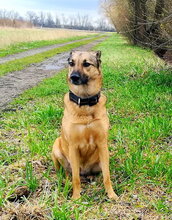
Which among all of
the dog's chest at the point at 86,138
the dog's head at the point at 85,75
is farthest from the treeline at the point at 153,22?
the dog's chest at the point at 86,138

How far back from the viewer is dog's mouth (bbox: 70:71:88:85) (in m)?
3.19

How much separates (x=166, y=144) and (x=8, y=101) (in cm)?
435

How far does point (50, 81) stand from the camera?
977 centimetres

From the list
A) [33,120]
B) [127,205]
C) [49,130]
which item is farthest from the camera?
[33,120]

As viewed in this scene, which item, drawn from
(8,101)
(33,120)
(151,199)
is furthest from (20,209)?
(8,101)

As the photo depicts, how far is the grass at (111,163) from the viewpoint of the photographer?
2854 mm

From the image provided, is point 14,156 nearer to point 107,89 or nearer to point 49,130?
point 49,130

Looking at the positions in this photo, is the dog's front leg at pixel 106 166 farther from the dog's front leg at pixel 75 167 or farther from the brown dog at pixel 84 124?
the dog's front leg at pixel 75 167

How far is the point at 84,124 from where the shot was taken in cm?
303

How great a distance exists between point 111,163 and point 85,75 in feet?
4.06

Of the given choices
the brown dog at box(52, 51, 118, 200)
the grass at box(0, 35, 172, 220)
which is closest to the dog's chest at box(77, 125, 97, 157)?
the brown dog at box(52, 51, 118, 200)

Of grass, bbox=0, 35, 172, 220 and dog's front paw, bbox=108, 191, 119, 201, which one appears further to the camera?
dog's front paw, bbox=108, 191, 119, 201

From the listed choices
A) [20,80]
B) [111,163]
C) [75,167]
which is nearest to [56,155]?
[75,167]

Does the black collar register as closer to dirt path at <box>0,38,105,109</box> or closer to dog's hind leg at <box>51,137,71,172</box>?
dog's hind leg at <box>51,137,71,172</box>
